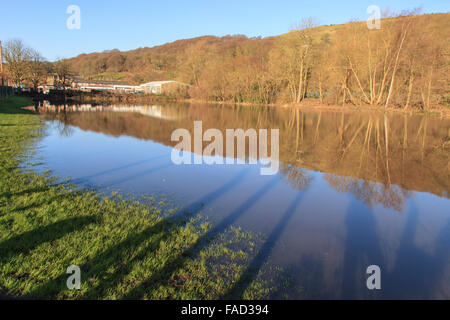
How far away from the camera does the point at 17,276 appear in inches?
110

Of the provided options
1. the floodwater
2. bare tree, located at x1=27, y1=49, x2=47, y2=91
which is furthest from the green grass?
bare tree, located at x1=27, y1=49, x2=47, y2=91

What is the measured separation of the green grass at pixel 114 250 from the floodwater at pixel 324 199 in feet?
1.78

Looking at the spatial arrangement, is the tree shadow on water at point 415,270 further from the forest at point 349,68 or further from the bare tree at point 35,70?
the bare tree at point 35,70

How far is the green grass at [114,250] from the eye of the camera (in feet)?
8.99

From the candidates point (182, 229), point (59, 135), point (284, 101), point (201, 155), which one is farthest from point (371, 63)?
point (182, 229)

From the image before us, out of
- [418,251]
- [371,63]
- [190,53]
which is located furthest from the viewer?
[190,53]

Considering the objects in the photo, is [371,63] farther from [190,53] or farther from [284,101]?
[190,53]

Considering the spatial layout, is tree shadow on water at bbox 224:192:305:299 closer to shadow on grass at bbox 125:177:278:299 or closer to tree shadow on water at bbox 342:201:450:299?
shadow on grass at bbox 125:177:278:299

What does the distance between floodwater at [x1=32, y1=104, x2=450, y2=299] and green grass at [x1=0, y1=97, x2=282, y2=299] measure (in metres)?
0.54

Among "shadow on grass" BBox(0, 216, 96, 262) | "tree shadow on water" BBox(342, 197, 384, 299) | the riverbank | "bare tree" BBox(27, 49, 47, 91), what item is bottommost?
"tree shadow on water" BBox(342, 197, 384, 299)

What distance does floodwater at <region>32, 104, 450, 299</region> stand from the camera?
3.24 metres

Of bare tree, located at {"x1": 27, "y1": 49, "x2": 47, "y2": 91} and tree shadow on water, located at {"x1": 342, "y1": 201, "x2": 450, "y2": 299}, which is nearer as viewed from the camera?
tree shadow on water, located at {"x1": 342, "y1": 201, "x2": 450, "y2": 299}

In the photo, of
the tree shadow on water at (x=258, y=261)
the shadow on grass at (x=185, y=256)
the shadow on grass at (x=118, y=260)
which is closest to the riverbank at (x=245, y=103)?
the tree shadow on water at (x=258, y=261)
